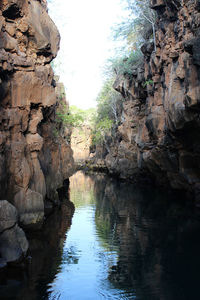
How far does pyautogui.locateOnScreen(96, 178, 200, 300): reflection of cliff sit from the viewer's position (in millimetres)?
9266

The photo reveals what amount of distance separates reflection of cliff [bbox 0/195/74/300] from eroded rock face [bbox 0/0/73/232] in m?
1.21

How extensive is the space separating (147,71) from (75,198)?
41.2ft

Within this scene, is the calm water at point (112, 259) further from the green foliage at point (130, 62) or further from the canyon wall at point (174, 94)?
the green foliage at point (130, 62)

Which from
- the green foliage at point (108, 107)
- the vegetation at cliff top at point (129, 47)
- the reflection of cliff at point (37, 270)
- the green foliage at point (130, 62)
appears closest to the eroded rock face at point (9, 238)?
the reflection of cliff at point (37, 270)

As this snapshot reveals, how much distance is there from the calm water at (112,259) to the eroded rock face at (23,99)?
197 cm

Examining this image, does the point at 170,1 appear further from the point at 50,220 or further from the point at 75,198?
the point at 75,198

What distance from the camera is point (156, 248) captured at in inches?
512

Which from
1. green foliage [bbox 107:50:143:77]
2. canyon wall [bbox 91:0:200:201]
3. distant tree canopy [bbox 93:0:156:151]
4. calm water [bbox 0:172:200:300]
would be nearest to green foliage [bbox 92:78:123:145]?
distant tree canopy [bbox 93:0:156:151]

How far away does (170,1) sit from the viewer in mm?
20156

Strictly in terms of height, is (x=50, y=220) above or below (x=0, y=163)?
below

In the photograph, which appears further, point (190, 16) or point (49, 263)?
point (190, 16)

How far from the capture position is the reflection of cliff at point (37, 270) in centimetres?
864

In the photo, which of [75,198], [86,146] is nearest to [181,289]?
[75,198]

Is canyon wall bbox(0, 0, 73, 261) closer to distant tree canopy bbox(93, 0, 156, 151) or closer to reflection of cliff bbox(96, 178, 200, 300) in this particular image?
reflection of cliff bbox(96, 178, 200, 300)
